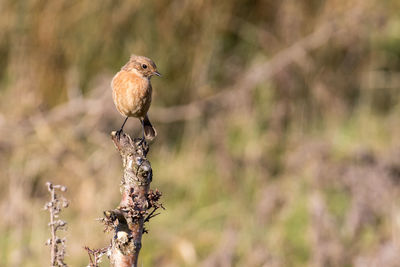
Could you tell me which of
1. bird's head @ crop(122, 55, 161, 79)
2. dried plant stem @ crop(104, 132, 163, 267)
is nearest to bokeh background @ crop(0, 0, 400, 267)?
bird's head @ crop(122, 55, 161, 79)

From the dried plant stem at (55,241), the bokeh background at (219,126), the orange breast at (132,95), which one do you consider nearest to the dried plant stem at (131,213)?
the dried plant stem at (55,241)

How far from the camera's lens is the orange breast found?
8.25 feet

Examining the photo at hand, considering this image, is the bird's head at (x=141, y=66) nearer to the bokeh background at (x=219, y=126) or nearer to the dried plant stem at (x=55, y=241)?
the dried plant stem at (x=55, y=241)

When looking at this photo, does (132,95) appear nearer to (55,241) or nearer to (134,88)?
(134,88)

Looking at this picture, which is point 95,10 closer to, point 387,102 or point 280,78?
point 280,78

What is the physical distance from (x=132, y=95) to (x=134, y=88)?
45 millimetres

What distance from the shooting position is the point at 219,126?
552 centimetres

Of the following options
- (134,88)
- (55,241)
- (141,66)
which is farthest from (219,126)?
(55,241)

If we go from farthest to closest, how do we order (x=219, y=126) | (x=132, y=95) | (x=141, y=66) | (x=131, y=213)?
1. (x=219, y=126)
2. (x=141, y=66)
3. (x=132, y=95)
4. (x=131, y=213)

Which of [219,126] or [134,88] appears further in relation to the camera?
[219,126]

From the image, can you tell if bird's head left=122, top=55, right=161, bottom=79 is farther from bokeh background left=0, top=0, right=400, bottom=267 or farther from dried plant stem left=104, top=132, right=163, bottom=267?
bokeh background left=0, top=0, right=400, bottom=267

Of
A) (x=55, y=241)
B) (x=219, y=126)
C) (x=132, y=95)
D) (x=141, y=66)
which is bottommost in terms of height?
(x=55, y=241)

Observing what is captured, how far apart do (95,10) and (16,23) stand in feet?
2.19

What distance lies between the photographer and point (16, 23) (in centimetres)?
571
